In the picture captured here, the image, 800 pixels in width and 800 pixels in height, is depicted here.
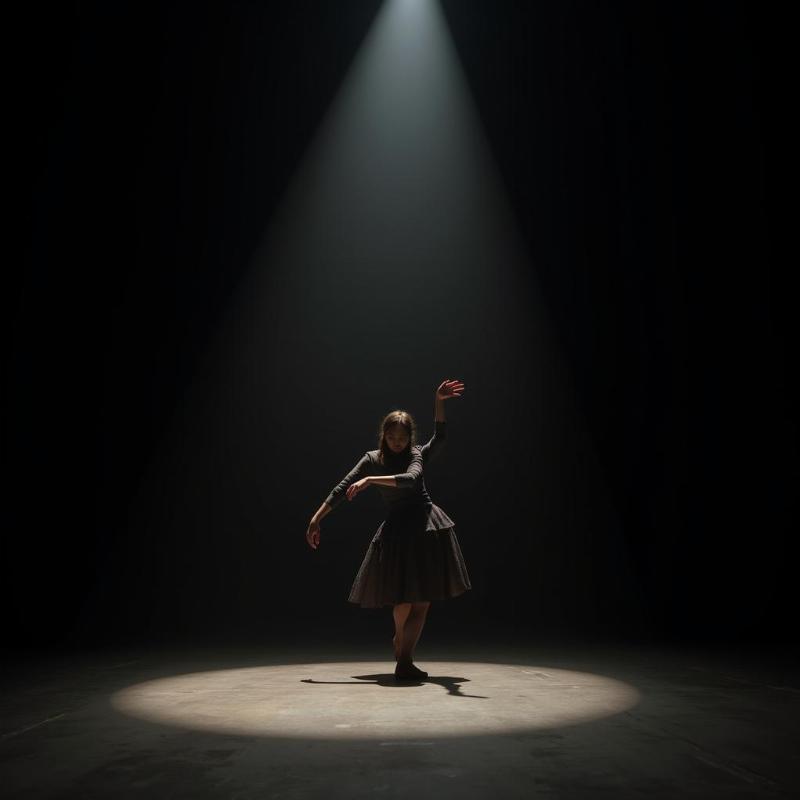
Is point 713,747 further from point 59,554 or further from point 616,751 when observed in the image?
point 59,554

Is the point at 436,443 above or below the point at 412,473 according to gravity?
above

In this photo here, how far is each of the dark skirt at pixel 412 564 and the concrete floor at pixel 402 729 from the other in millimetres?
405

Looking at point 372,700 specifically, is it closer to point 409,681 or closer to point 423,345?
point 409,681

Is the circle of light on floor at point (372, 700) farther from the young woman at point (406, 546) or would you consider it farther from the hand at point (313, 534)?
the hand at point (313, 534)

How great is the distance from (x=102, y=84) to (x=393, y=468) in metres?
4.91

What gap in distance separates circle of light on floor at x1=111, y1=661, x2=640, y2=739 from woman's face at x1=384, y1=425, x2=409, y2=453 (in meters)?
1.08

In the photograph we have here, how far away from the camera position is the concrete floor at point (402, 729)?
2453 mm

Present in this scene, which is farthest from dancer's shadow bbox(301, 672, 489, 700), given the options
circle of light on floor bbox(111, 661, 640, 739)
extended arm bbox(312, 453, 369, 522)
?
extended arm bbox(312, 453, 369, 522)

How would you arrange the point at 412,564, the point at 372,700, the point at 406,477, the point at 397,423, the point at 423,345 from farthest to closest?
the point at 423,345, the point at 397,423, the point at 412,564, the point at 406,477, the point at 372,700

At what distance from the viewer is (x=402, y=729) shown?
317 cm

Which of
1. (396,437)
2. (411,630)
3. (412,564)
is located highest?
(396,437)

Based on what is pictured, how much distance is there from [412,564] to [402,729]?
129cm

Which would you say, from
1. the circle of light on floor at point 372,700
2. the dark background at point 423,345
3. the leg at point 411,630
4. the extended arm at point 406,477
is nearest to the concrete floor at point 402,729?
the circle of light on floor at point 372,700

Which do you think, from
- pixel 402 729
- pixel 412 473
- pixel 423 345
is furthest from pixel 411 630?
pixel 423 345
